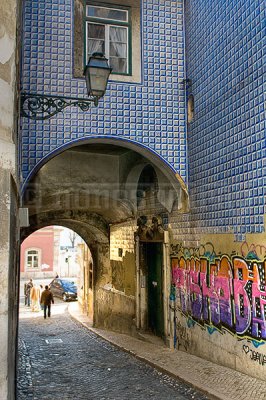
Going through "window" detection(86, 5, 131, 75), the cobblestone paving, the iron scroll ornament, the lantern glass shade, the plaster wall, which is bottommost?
the cobblestone paving

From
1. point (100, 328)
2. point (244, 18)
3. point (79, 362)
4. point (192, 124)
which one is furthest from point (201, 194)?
point (100, 328)

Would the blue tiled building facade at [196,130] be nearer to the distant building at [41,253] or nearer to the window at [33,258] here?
the distant building at [41,253]

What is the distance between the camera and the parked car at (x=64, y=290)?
25438mm

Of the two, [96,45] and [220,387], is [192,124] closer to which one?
[96,45]

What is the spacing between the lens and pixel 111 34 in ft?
29.3

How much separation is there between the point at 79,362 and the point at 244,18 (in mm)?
7548

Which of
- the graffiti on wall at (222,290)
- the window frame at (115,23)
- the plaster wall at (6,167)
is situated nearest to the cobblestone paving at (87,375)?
the graffiti on wall at (222,290)

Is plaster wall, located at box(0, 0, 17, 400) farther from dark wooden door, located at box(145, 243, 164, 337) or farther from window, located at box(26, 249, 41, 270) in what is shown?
window, located at box(26, 249, 41, 270)

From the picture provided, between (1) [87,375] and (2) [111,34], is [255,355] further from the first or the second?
(2) [111,34]

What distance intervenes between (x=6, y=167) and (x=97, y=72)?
7.87 ft

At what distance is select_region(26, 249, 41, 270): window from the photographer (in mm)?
35175

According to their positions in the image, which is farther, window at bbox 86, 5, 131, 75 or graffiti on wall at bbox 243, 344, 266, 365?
window at bbox 86, 5, 131, 75

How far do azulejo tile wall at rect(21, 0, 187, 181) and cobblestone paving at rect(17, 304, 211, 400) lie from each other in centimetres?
371

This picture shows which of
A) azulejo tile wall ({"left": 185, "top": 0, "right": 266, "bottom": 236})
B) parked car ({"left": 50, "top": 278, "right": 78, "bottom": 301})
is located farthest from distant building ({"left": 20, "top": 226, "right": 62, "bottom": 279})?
azulejo tile wall ({"left": 185, "top": 0, "right": 266, "bottom": 236})
